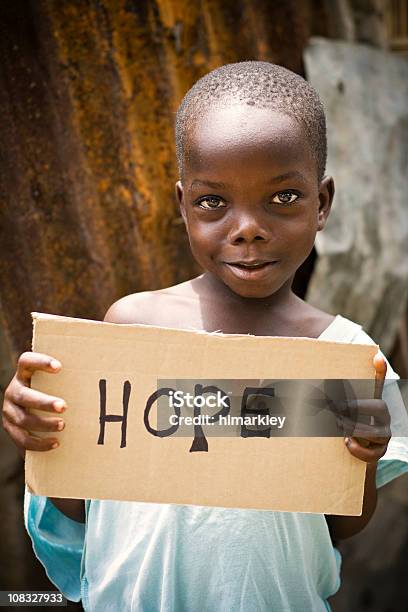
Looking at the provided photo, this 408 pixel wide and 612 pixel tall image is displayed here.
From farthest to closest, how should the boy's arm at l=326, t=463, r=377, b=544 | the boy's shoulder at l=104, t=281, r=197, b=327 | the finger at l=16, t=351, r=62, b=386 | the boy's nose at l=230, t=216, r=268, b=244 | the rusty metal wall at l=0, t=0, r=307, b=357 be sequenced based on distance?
the rusty metal wall at l=0, t=0, r=307, b=357
the boy's shoulder at l=104, t=281, r=197, b=327
the boy's arm at l=326, t=463, r=377, b=544
the boy's nose at l=230, t=216, r=268, b=244
the finger at l=16, t=351, r=62, b=386

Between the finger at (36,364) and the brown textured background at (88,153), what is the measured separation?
61 cm

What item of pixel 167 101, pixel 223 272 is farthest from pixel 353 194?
pixel 223 272

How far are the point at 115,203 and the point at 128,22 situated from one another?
472mm

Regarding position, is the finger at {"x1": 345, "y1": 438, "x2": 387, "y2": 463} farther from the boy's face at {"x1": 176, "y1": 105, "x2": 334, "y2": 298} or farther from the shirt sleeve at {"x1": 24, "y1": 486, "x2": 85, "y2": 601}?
the shirt sleeve at {"x1": 24, "y1": 486, "x2": 85, "y2": 601}

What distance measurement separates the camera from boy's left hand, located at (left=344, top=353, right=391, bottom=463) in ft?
3.77

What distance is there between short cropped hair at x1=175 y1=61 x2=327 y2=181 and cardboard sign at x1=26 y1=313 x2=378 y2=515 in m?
0.41

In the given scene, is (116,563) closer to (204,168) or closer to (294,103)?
(204,168)

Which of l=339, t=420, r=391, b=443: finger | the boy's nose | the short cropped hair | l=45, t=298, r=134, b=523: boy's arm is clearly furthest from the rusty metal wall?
l=339, t=420, r=391, b=443: finger

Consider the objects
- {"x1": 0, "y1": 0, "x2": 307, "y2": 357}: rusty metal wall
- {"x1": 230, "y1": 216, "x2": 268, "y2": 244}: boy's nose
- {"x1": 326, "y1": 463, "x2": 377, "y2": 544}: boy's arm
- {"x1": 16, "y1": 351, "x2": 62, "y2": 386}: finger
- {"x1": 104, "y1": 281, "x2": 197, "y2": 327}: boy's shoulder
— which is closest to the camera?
{"x1": 16, "y1": 351, "x2": 62, "y2": 386}: finger

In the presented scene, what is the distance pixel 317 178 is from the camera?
1.39m

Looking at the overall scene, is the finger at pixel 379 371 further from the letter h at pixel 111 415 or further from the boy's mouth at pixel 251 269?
the letter h at pixel 111 415

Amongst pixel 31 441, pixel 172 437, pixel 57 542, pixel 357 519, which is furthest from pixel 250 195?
pixel 57 542

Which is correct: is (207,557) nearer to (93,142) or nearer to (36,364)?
(36,364)

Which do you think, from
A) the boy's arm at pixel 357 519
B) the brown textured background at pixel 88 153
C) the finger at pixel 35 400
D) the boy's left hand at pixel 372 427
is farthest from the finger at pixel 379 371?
the brown textured background at pixel 88 153
